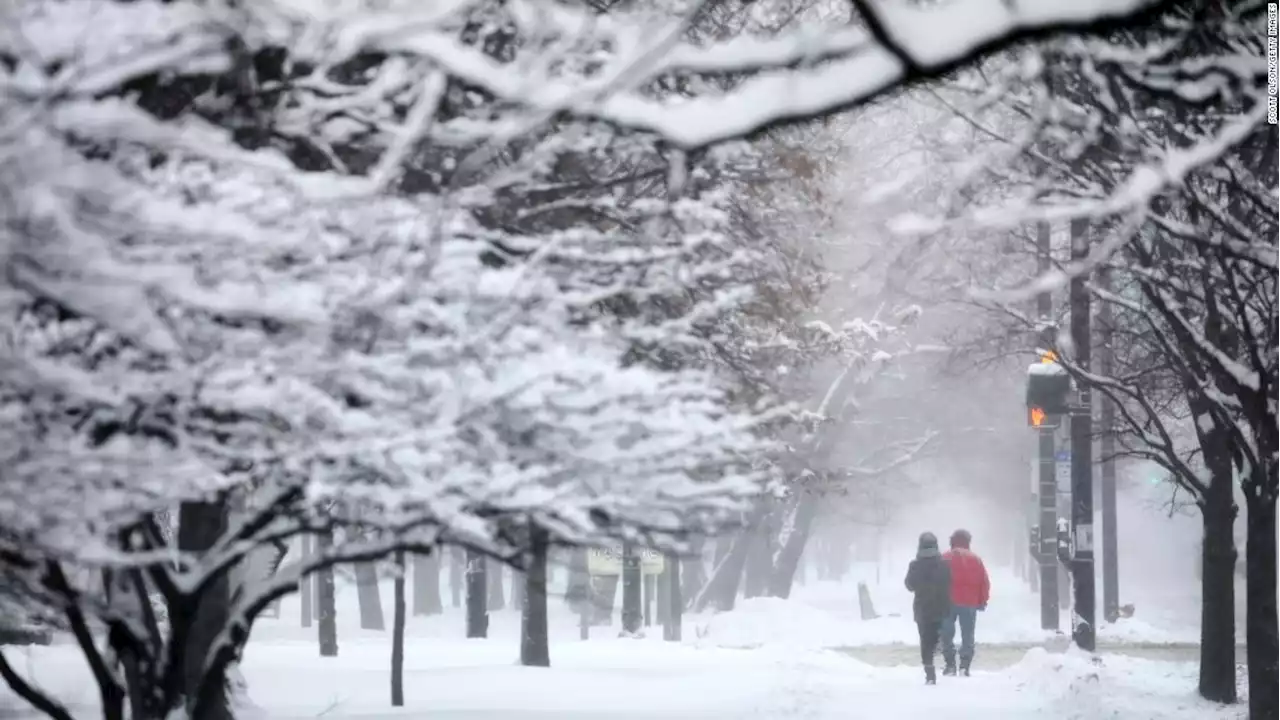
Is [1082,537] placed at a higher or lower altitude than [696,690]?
higher

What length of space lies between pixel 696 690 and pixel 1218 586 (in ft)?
16.1

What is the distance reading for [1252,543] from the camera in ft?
43.5

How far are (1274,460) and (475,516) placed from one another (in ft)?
24.0

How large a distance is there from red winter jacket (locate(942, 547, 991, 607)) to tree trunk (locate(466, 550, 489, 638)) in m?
5.20

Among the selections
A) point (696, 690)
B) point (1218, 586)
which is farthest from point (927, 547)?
point (696, 690)

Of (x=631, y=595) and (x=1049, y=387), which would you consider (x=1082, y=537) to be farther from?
(x=631, y=595)

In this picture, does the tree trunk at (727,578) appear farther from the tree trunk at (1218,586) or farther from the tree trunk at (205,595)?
the tree trunk at (205,595)

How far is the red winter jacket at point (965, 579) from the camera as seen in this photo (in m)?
18.0

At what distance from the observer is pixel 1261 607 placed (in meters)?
13.0

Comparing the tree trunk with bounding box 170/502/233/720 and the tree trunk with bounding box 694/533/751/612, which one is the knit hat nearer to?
the tree trunk with bounding box 170/502/233/720

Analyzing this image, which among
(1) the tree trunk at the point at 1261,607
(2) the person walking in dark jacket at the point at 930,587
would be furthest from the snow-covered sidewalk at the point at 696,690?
(1) the tree trunk at the point at 1261,607

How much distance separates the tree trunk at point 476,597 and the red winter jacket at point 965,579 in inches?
205

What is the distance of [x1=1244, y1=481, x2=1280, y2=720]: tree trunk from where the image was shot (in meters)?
12.6

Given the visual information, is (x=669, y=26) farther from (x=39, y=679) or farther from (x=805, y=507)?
(x=805, y=507)
